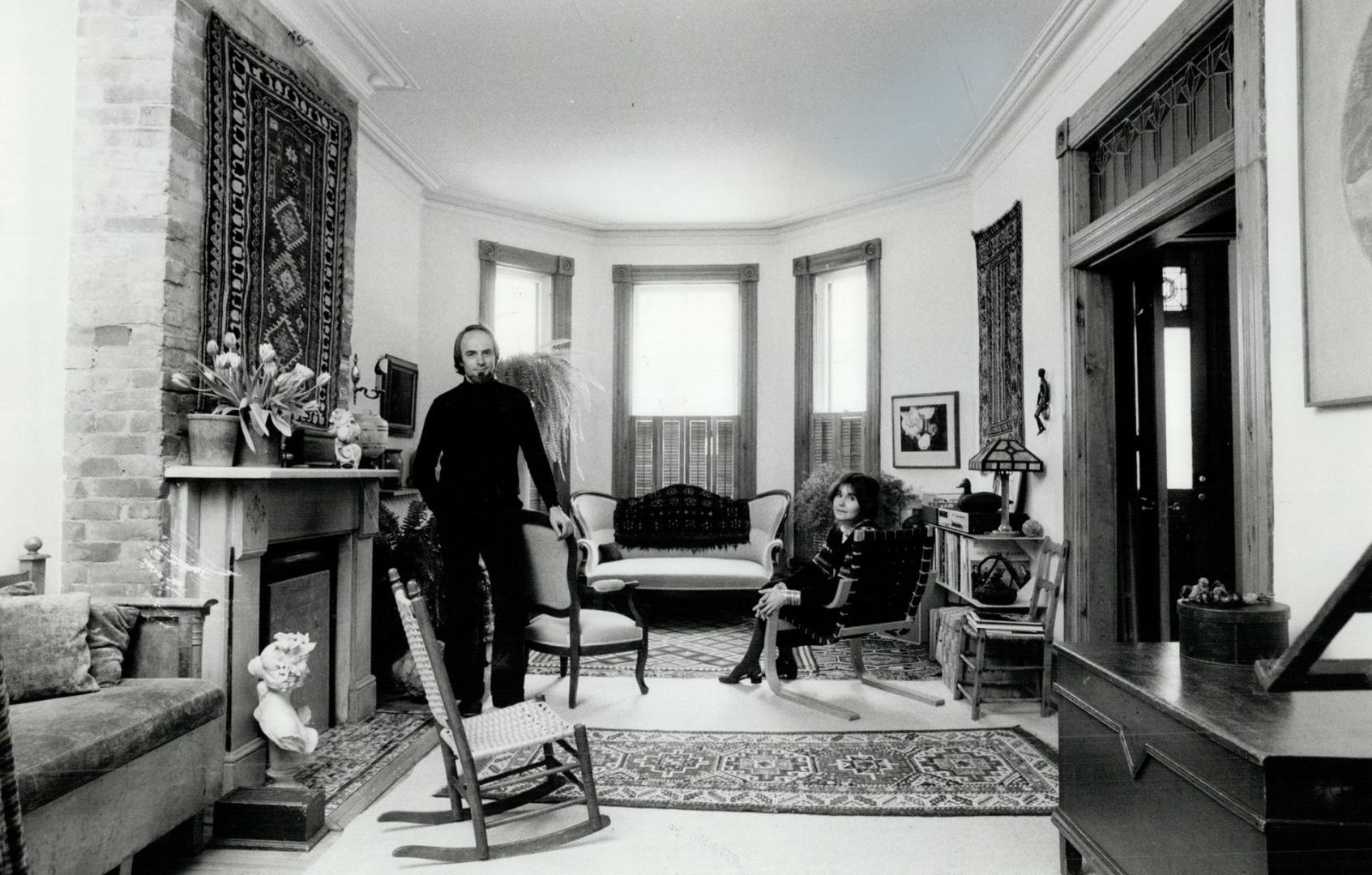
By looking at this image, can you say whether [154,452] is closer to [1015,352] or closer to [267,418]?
[267,418]

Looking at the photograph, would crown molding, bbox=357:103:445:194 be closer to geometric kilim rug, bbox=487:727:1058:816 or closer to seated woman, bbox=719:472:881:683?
seated woman, bbox=719:472:881:683

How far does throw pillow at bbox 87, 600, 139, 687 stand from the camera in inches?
104

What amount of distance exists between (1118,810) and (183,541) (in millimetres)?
3094

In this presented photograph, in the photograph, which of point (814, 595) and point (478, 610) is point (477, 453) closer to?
point (478, 610)

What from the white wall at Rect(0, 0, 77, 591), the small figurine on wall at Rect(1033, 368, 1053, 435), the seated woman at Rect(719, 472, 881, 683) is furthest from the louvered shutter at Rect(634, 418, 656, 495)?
the white wall at Rect(0, 0, 77, 591)

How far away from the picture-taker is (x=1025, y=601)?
4.92 m

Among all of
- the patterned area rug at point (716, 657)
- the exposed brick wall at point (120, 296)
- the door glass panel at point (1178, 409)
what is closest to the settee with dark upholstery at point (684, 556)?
the patterned area rug at point (716, 657)

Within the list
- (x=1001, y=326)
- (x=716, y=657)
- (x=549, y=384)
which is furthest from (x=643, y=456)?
(x=1001, y=326)

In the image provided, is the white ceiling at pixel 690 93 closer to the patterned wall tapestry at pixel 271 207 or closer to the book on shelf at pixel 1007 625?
the patterned wall tapestry at pixel 271 207

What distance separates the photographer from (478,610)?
3.89m

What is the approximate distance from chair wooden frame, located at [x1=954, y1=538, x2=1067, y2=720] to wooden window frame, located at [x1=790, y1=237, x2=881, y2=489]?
105 inches

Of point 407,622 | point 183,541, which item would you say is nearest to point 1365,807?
point 407,622

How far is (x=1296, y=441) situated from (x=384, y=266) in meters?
5.36

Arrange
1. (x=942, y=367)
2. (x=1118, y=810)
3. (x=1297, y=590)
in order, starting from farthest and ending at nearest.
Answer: (x=942, y=367), (x=1297, y=590), (x=1118, y=810)
